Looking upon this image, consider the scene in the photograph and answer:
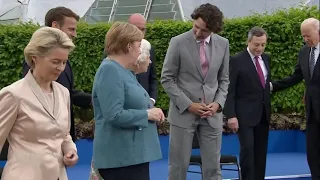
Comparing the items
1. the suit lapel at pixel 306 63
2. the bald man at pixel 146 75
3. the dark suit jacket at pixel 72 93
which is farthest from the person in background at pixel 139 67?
the suit lapel at pixel 306 63

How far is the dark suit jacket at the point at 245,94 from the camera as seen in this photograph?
21.2 ft

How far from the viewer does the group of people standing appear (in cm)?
337

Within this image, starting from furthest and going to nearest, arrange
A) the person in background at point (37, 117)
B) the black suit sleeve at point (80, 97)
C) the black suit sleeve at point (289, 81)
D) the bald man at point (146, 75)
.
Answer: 1. the black suit sleeve at point (289, 81)
2. the bald man at point (146, 75)
3. the black suit sleeve at point (80, 97)
4. the person in background at point (37, 117)

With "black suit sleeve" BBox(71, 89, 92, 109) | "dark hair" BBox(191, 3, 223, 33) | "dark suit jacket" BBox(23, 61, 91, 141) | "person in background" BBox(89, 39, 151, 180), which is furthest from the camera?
"dark hair" BBox(191, 3, 223, 33)

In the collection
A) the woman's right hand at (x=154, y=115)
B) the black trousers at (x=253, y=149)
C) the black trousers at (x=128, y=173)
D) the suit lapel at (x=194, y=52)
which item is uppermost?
the suit lapel at (x=194, y=52)

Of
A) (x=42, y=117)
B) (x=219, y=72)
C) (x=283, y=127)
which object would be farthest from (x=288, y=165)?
(x=42, y=117)

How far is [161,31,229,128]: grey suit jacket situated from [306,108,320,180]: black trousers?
1.19 metres

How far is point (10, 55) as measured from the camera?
891cm

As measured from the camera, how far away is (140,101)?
4039 mm

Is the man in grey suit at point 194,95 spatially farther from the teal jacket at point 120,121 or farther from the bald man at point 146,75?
the teal jacket at point 120,121

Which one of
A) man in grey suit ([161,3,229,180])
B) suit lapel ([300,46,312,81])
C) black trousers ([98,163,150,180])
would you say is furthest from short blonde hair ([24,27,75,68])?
suit lapel ([300,46,312,81])

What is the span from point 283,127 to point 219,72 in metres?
3.87

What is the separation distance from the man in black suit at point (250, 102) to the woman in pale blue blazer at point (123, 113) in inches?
98.6

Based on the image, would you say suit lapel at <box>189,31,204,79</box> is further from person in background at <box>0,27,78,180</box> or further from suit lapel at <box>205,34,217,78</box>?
person in background at <box>0,27,78,180</box>
